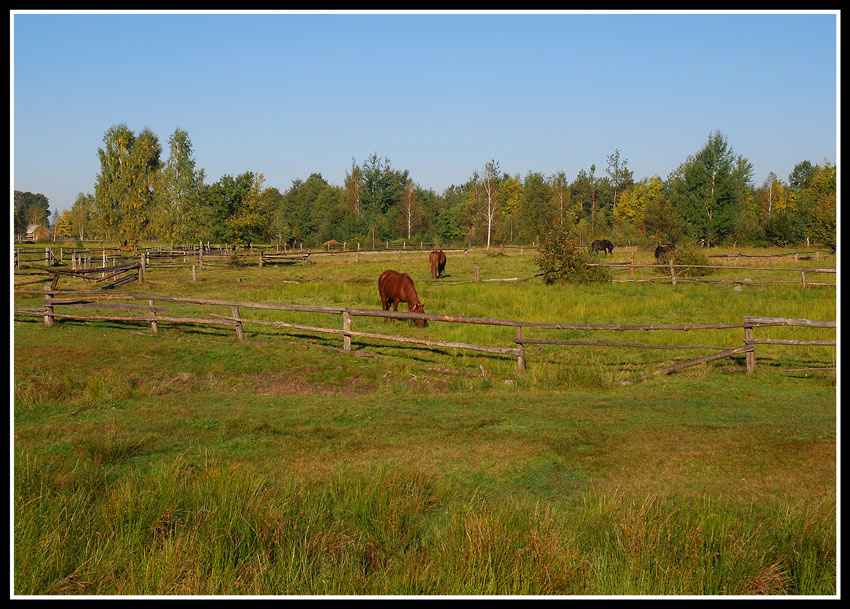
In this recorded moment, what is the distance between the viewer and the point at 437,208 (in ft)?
240

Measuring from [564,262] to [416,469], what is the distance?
19712 millimetres

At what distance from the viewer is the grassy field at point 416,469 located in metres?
3.66

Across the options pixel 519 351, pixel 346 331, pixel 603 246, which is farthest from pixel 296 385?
pixel 603 246

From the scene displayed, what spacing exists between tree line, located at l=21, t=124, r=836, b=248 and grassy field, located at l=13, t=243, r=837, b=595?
2619cm

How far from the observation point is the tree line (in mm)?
38219

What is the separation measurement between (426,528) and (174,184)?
186ft

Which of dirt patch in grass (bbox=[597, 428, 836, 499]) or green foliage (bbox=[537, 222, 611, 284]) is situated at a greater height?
green foliage (bbox=[537, 222, 611, 284])

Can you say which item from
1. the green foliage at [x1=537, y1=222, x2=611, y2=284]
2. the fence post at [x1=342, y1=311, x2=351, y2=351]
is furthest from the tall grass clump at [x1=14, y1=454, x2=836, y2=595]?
the green foliage at [x1=537, y1=222, x2=611, y2=284]

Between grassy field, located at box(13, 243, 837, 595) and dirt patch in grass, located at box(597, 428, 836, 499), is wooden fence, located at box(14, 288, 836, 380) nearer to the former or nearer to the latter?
grassy field, located at box(13, 243, 837, 595)

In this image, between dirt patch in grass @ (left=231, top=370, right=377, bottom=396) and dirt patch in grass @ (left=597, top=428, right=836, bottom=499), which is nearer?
dirt patch in grass @ (left=597, top=428, right=836, bottom=499)

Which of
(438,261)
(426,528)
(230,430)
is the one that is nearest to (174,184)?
(438,261)

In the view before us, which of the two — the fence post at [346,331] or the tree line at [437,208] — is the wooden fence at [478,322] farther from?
the tree line at [437,208]

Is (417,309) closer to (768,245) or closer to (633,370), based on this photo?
(633,370)

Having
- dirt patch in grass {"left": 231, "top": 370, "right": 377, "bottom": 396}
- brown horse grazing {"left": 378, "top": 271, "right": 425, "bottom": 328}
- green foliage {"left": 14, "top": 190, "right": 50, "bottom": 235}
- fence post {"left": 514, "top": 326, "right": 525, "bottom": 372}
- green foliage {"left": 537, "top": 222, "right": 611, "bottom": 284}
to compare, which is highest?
green foliage {"left": 14, "top": 190, "right": 50, "bottom": 235}
